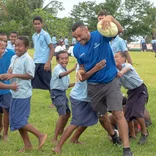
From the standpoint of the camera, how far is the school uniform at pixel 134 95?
583 centimetres

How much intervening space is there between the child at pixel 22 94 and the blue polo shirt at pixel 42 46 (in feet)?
8.20

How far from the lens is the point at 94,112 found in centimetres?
546

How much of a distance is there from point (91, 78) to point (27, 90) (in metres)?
0.88

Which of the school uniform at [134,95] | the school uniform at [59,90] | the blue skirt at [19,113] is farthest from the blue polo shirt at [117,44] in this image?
the blue skirt at [19,113]

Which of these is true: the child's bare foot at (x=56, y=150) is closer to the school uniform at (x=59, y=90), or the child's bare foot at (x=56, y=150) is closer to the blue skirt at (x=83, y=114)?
the blue skirt at (x=83, y=114)

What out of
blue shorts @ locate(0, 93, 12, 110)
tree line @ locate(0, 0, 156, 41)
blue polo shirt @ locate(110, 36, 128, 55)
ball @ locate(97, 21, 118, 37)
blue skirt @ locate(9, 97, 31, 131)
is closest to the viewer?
ball @ locate(97, 21, 118, 37)

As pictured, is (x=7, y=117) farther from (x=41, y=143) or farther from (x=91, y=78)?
(x=91, y=78)

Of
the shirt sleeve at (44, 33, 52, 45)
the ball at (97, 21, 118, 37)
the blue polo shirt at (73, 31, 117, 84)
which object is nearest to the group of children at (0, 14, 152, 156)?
the blue polo shirt at (73, 31, 117, 84)

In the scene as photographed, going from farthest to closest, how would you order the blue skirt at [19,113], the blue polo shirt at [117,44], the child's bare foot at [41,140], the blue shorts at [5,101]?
the blue polo shirt at [117,44]
the blue shorts at [5,101]
the child's bare foot at [41,140]
the blue skirt at [19,113]

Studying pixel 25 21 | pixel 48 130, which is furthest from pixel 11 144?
pixel 25 21

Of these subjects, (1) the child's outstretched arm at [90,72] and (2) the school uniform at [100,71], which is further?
(2) the school uniform at [100,71]

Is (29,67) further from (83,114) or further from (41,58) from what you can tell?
(41,58)

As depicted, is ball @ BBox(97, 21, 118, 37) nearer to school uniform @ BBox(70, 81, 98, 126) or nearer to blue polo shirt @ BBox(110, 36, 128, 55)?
school uniform @ BBox(70, 81, 98, 126)

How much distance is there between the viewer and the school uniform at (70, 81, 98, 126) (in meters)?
5.40
